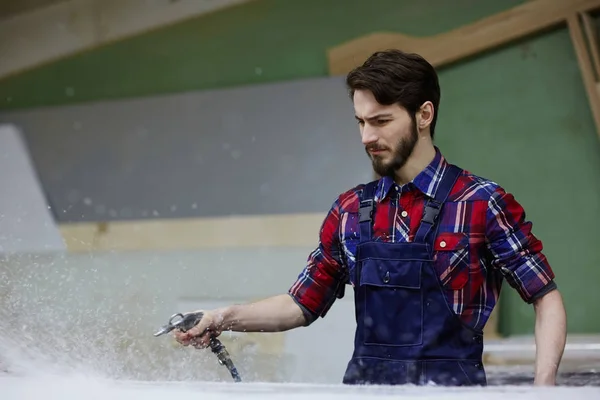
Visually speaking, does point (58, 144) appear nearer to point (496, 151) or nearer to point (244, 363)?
point (244, 363)

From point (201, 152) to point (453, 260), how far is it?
7.38 feet

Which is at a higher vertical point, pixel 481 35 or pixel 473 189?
pixel 481 35

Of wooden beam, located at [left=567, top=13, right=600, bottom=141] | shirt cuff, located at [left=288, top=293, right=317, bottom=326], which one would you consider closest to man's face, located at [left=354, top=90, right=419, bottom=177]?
shirt cuff, located at [left=288, top=293, right=317, bottom=326]

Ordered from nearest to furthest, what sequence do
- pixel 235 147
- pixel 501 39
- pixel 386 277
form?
pixel 386 277, pixel 501 39, pixel 235 147

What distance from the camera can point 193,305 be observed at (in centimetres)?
341

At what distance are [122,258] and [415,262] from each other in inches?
89.3

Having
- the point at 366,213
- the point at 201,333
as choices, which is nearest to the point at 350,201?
the point at 366,213

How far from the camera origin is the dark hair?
61.6 inches

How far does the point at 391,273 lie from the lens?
61.2 inches

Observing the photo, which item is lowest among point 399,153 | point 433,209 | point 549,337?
point 549,337

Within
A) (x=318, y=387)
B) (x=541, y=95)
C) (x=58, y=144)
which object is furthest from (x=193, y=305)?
(x=318, y=387)

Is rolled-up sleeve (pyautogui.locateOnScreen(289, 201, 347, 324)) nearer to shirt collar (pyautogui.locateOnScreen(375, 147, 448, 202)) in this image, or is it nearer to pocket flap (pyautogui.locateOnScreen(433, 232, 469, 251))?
shirt collar (pyautogui.locateOnScreen(375, 147, 448, 202))

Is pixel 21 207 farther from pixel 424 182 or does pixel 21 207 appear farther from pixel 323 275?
pixel 424 182

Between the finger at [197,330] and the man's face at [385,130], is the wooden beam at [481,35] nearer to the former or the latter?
the man's face at [385,130]
